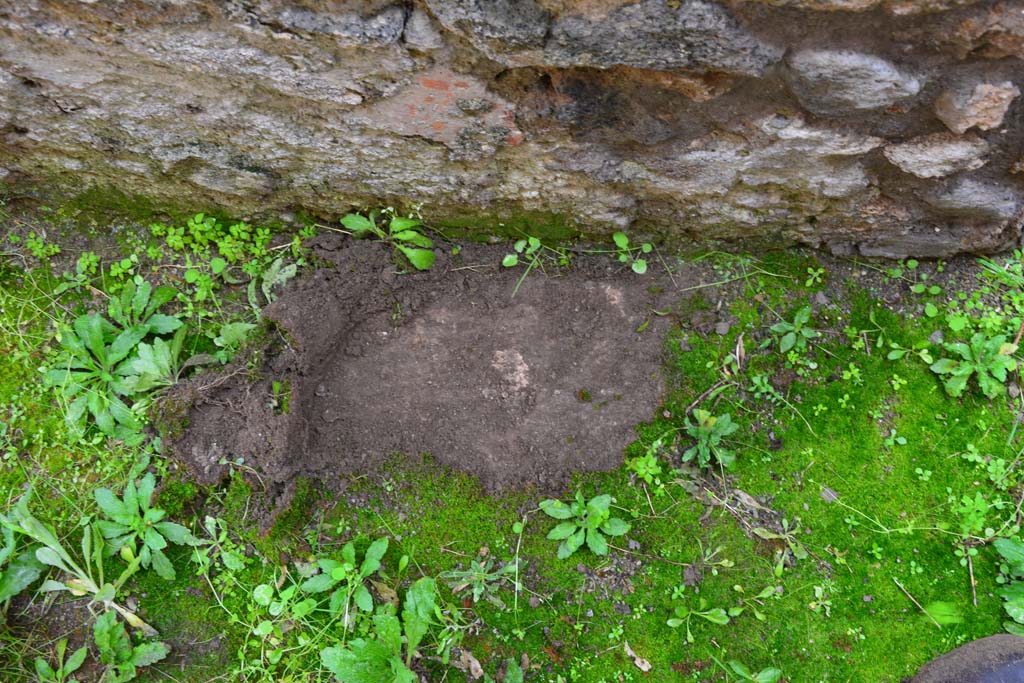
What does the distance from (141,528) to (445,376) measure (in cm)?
141

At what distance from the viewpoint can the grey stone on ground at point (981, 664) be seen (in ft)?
8.27

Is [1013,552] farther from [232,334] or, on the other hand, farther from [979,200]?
[232,334]

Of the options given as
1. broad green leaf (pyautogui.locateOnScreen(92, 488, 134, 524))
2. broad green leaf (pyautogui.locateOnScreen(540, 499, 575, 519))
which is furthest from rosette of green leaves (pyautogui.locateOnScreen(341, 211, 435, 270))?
broad green leaf (pyautogui.locateOnScreen(92, 488, 134, 524))

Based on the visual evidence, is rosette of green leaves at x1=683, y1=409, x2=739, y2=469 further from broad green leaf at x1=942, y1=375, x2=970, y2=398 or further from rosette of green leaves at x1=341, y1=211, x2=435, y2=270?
rosette of green leaves at x1=341, y1=211, x2=435, y2=270

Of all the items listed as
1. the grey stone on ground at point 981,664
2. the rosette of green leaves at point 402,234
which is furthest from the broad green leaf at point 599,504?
the grey stone on ground at point 981,664

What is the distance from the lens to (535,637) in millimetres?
2643

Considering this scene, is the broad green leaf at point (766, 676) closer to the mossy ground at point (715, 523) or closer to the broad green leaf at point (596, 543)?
the mossy ground at point (715, 523)

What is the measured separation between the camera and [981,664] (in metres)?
2.54

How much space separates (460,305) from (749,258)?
4.31ft

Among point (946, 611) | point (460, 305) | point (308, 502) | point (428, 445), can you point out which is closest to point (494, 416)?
point (428, 445)

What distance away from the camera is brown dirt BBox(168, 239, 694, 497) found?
2750 millimetres

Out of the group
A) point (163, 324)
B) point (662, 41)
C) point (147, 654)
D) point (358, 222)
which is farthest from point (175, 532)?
point (662, 41)

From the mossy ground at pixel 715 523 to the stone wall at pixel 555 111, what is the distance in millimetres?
492

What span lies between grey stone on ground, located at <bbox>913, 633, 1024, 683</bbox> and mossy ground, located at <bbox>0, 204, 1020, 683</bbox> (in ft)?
0.14
